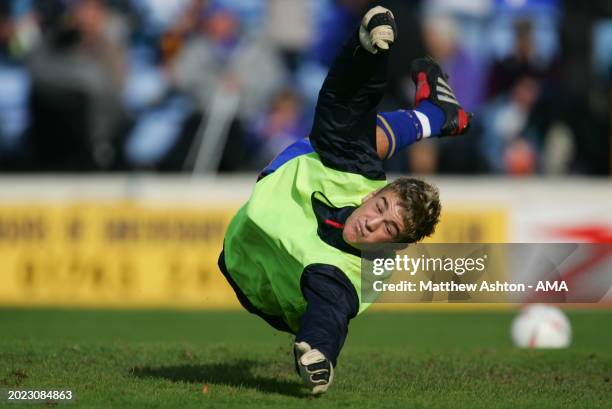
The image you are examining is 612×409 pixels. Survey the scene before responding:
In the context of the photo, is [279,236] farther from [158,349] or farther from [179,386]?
[158,349]

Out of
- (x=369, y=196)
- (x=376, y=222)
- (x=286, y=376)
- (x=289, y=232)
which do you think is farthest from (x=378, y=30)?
(x=286, y=376)

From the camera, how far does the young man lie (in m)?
7.23

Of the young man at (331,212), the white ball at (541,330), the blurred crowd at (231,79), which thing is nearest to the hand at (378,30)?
the young man at (331,212)

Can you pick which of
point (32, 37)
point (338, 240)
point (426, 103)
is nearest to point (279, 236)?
point (338, 240)

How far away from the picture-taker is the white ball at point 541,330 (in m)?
12.5

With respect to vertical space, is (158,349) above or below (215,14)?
below

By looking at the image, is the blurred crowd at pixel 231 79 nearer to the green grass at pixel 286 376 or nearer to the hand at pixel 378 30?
the green grass at pixel 286 376

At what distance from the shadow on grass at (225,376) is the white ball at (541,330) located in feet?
14.5

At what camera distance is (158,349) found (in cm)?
964

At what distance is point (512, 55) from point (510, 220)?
2641 millimetres

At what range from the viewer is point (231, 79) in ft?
57.9

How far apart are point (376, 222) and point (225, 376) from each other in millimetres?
1831

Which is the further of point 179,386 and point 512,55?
point 512,55

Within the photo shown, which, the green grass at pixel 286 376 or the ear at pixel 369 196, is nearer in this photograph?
the green grass at pixel 286 376
